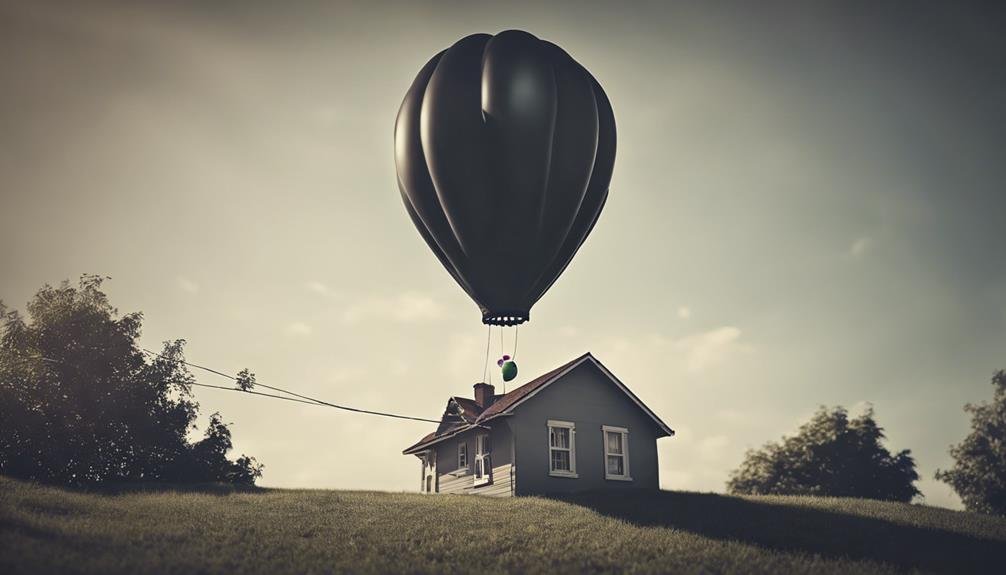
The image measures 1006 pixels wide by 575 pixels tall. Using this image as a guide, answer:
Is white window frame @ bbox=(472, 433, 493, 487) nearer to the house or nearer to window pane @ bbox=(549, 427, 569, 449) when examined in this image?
the house

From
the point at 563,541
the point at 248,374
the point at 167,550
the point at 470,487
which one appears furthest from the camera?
the point at 248,374

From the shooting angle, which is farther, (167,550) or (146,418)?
(146,418)

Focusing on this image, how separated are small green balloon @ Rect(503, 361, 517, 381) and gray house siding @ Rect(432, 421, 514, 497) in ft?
43.3

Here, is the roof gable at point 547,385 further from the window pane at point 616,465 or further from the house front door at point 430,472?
the house front door at point 430,472

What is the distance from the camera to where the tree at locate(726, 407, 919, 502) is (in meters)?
42.6

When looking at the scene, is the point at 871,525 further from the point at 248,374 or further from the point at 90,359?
the point at 90,359

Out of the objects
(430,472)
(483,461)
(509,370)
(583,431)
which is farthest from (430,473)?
(509,370)

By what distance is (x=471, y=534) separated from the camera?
Result: 61.4 ft

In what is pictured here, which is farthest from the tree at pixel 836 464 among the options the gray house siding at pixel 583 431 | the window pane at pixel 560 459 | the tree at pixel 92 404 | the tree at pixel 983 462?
the tree at pixel 92 404

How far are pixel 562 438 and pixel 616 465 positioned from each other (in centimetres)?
277

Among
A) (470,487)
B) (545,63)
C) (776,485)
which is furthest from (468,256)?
(776,485)

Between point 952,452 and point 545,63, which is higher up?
point 545,63

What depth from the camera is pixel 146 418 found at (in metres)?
34.9

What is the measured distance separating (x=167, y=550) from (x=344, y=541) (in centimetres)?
374
